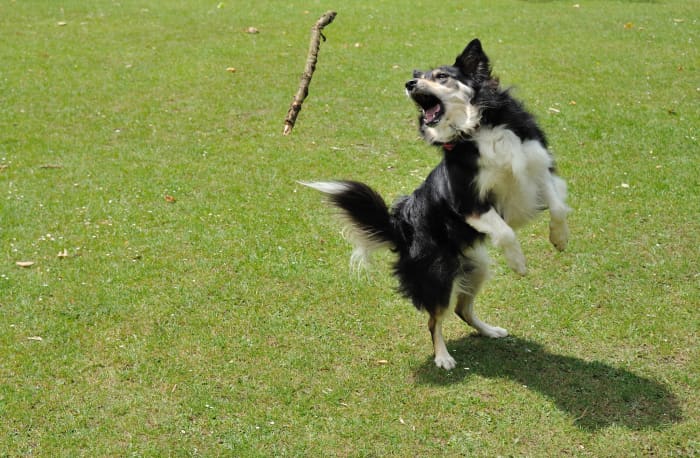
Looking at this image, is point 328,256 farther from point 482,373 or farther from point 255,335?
point 482,373

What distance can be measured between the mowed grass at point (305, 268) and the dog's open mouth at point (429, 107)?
1.94 m

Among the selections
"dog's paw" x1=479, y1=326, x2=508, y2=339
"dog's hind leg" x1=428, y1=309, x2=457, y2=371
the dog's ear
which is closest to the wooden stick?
the dog's ear

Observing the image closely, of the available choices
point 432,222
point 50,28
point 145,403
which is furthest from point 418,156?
point 50,28

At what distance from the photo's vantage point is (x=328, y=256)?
826 centimetres

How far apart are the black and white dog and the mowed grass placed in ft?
2.35

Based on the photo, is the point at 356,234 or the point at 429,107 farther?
the point at 356,234

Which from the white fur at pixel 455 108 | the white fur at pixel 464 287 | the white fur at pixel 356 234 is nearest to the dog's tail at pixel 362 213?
the white fur at pixel 356 234

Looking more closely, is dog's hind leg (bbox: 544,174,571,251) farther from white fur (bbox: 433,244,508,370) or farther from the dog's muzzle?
the dog's muzzle

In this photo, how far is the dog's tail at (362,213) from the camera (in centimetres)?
640

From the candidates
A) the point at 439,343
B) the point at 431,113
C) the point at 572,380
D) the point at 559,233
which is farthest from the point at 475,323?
the point at 431,113

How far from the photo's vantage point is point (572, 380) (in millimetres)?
6082

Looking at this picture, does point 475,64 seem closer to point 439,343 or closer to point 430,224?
point 430,224

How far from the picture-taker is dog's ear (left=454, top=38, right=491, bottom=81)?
5.94 m

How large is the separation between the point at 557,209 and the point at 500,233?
22.3 inches
